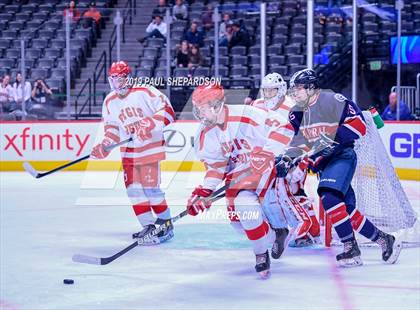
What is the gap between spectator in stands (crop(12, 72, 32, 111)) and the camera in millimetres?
10234

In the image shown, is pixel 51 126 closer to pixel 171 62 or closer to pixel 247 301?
pixel 171 62

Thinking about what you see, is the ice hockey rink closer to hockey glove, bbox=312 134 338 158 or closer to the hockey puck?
the hockey puck

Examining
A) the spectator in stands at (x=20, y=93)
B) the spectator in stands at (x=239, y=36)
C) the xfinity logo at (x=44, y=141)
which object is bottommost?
the xfinity logo at (x=44, y=141)

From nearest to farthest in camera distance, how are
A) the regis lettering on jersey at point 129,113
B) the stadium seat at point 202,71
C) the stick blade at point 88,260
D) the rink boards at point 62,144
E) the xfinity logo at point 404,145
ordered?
the stick blade at point 88,260 → the regis lettering on jersey at point 129,113 → the xfinity logo at point 404,145 → the stadium seat at point 202,71 → the rink boards at point 62,144

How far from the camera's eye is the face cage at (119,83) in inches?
224

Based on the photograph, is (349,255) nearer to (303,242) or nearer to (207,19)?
(303,242)

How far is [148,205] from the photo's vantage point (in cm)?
568

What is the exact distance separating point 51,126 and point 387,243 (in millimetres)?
6373

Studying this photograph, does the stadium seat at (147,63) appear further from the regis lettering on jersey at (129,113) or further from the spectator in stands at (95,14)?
the regis lettering on jersey at (129,113)

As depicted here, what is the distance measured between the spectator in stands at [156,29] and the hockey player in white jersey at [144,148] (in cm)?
470

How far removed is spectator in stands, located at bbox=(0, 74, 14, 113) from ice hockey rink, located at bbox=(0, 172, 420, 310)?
3364 mm

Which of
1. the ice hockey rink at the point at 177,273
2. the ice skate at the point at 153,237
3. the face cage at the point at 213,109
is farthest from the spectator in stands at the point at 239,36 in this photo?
the face cage at the point at 213,109

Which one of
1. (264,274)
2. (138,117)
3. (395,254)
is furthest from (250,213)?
(138,117)

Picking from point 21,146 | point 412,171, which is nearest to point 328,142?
point 412,171
